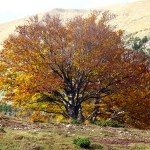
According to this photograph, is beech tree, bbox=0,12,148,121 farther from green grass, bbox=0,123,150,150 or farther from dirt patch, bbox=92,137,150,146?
dirt patch, bbox=92,137,150,146

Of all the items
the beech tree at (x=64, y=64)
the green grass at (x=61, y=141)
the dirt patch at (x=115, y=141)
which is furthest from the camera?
the beech tree at (x=64, y=64)

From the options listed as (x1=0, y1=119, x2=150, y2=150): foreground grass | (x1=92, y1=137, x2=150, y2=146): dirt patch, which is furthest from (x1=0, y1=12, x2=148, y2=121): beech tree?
(x1=92, y1=137, x2=150, y2=146): dirt patch

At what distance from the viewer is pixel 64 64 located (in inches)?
1533

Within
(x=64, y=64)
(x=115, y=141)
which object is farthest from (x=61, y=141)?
(x=64, y=64)

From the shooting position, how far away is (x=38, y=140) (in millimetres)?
17875

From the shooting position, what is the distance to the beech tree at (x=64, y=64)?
38.4 m

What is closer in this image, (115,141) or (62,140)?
(62,140)

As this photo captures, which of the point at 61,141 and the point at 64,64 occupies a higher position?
the point at 64,64

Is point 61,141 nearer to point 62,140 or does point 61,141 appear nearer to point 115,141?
point 62,140

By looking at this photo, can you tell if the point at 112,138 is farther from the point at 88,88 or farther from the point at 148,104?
the point at 148,104

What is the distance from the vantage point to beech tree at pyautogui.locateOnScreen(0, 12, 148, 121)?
1512 inches

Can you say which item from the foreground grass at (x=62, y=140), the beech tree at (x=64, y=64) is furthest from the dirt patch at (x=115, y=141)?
the beech tree at (x=64, y=64)

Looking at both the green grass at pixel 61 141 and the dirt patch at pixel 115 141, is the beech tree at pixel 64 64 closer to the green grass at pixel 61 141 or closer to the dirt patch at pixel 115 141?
the green grass at pixel 61 141

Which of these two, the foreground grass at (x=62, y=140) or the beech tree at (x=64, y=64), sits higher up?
the beech tree at (x=64, y=64)
